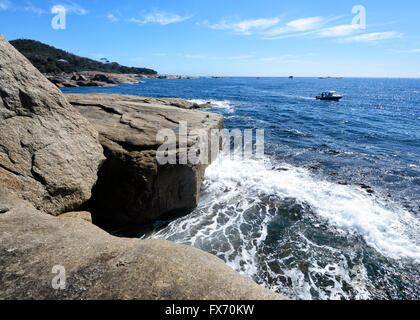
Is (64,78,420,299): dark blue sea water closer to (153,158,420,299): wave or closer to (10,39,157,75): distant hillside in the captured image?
(153,158,420,299): wave

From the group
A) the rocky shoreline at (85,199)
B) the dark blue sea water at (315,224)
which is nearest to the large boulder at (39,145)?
the rocky shoreline at (85,199)

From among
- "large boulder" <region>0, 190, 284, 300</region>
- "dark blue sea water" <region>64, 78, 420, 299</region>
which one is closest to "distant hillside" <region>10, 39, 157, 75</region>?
"dark blue sea water" <region>64, 78, 420, 299</region>

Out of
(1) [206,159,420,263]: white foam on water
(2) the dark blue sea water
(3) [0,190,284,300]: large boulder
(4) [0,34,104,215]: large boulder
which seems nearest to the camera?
(3) [0,190,284,300]: large boulder

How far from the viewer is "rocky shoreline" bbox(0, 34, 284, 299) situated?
237 centimetres

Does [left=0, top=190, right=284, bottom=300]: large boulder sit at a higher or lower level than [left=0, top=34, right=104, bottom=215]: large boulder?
lower

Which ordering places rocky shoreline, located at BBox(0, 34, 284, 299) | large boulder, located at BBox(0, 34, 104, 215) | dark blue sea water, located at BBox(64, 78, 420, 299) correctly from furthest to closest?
dark blue sea water, located at BBox(64, 78, 420, 299), large boulder, located at BBox(0, 34, 104, 215), rocky shoreline, located at BBox(0, 34, 284, 299)

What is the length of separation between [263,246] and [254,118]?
18821mm

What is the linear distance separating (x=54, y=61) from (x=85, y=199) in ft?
339

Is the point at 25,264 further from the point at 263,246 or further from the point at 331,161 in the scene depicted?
the point at 331,161

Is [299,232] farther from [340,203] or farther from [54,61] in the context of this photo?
[54,61]

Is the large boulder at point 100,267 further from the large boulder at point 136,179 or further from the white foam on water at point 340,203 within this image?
the white foam on water at point 340,203

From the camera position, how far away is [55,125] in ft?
15.7

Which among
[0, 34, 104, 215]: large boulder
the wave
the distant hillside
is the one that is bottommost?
the wave

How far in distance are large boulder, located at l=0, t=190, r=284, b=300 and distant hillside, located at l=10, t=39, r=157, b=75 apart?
3489 inches
